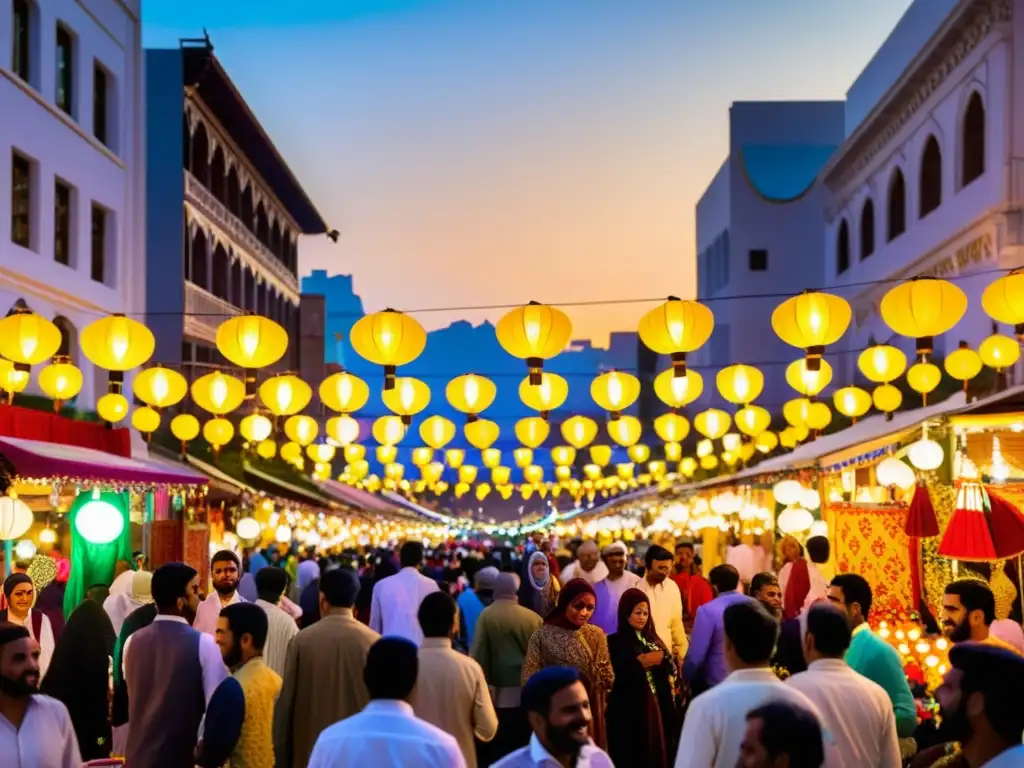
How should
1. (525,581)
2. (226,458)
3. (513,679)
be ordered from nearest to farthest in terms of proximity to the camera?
1. (513,679)
2. (525,581)
3. (226,458)

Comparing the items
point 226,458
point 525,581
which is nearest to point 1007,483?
point 525,581

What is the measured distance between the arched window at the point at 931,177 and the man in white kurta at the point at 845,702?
23.7m

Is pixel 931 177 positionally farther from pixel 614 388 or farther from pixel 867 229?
pixel 614 388

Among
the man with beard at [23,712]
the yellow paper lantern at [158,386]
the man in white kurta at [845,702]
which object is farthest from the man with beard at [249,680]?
the yellow paper lantern at [158,386]

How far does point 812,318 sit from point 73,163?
49.0 ft

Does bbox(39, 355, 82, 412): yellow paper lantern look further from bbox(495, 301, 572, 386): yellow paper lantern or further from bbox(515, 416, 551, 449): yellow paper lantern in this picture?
bbox(515, 416, 551, 449): yellow paper lantern

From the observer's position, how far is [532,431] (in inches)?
871

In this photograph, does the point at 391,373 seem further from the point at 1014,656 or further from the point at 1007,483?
the point at 1014,656

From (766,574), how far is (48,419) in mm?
8546

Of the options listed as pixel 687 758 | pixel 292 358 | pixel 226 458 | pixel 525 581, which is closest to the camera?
pixel 687 758

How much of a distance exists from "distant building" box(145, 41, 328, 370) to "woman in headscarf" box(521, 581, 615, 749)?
19007mm

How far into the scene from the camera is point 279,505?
30172mm

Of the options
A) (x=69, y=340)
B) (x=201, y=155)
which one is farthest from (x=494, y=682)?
(x=201, y=155)

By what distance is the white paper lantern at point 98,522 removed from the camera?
13.0 m
